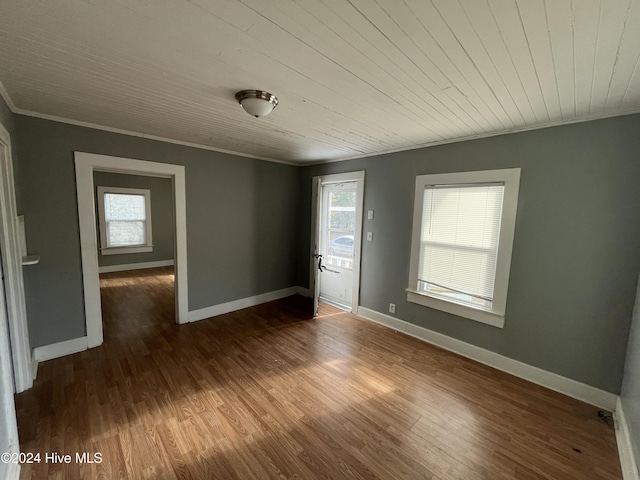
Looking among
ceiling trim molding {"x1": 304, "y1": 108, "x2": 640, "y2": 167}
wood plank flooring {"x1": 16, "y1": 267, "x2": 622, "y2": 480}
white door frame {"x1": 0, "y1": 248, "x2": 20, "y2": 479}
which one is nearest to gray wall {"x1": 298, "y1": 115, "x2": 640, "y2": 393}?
ceiling trim molding {"x1": 304, "y1": 108, "x2": 640, "y2": 167}

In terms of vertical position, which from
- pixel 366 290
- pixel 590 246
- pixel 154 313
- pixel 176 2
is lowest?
pixel 154 313

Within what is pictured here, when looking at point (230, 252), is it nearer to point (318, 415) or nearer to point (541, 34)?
point (318, 415)

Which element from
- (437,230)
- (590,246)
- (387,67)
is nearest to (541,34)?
(387,67)

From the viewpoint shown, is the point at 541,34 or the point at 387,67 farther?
the point at 387,67

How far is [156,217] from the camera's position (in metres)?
6.77

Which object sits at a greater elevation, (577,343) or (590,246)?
(590,246)

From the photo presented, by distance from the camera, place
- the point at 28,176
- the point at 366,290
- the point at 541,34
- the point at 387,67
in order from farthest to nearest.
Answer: the point at 366,290 < the point at 28,176 < the point at 387,67 < the point at 541,34

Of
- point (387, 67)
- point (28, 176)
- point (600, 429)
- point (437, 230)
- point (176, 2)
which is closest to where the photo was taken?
point (176, 2)

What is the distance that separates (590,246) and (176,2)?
315cm

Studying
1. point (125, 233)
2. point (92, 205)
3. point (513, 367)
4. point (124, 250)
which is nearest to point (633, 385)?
point (513, 367)

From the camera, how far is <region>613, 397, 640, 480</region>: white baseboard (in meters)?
1.49

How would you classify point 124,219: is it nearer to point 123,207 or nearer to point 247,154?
point 123,207

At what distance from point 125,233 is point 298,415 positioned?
657cm

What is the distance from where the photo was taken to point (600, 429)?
187 cm
